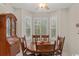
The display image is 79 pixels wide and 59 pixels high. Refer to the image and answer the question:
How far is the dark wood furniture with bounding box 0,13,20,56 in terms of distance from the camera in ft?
4.98

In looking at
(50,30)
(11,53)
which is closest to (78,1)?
(50,30)

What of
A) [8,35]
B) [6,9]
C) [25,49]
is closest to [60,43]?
[25,49]

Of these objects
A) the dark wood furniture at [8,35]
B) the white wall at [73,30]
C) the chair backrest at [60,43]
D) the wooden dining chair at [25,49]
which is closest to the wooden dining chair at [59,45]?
the chair backrest at [60,43]

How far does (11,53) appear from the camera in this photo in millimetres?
1461

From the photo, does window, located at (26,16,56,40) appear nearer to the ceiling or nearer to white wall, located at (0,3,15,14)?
the ceiling

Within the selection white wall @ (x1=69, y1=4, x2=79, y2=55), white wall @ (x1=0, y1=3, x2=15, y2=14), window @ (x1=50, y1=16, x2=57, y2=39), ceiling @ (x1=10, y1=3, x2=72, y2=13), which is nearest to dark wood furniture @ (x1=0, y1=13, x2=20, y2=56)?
white wall @ (x1=0, y1=3, x2=15, y2=14)

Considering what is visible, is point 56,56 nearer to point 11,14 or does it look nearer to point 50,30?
point 50,30

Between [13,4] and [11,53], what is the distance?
554 millimetres

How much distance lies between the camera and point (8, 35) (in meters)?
1.61

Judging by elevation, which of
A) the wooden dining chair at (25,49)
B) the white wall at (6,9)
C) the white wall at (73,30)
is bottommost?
the wooden dining chair at (25,49)

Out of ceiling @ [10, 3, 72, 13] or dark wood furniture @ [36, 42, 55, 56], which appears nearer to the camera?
ceiling @ [10, 3, 72, 13]

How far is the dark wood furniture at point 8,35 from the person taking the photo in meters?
1.52

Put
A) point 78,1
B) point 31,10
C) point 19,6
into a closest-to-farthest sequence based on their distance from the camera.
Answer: point 78,1 → point 19,6 → point 31,10

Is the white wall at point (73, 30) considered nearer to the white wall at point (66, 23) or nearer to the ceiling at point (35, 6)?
the white wall at point (66, 23)
